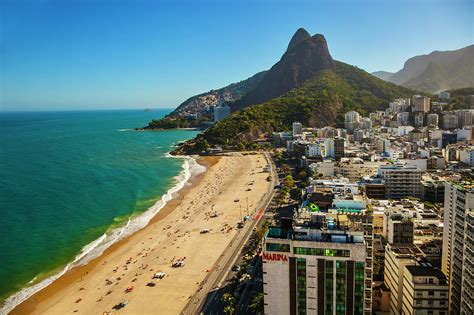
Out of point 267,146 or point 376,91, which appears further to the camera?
point 376,91

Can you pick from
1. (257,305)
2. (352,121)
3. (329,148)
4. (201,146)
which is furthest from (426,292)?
(352,121)

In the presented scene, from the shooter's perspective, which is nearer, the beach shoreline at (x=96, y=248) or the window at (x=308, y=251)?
the window at (x=308, y=251)

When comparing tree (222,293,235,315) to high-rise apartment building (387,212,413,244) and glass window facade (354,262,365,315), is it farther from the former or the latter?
high-rise apartment building (387,212,413,244)

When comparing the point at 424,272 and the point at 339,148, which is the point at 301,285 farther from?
the point at 339,148

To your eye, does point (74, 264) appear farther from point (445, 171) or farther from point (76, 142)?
point (76, 142)

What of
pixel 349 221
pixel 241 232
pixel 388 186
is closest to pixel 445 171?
pixel 388 186

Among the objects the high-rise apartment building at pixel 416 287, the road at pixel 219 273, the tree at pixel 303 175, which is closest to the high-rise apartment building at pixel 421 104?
the tree at pixel 303 175

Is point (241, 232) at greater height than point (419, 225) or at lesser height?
lesser

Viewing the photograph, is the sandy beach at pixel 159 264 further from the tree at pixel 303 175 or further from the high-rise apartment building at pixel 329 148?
the high-rise apartment building at pixel 329 148
